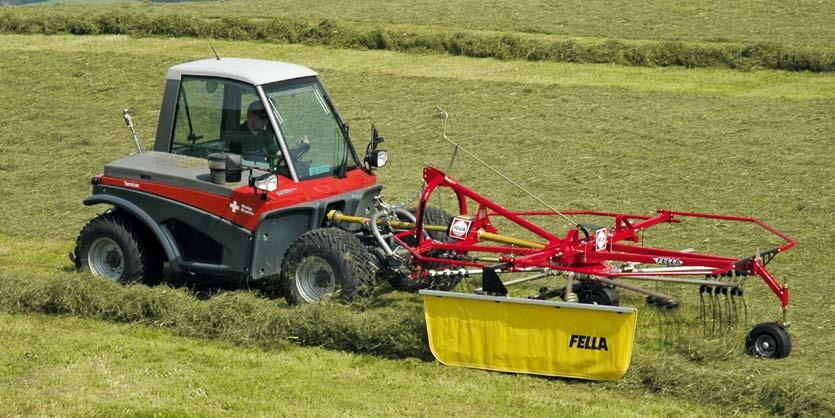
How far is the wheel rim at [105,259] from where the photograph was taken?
36.6 ft

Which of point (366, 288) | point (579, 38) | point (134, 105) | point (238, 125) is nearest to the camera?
point (366, 288)

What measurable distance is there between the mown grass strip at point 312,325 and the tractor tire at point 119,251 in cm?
28

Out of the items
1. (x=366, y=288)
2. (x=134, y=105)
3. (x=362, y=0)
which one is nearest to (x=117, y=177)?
(x=366, y=288)

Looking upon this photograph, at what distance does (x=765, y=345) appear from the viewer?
9.05m

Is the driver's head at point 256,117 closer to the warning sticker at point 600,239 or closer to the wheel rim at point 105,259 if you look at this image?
the wheel rim at point 105,259

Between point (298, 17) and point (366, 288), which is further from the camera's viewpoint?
point (298, 17)

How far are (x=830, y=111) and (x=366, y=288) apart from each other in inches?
390

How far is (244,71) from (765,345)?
506 cm

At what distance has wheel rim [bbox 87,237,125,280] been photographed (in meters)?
11.1

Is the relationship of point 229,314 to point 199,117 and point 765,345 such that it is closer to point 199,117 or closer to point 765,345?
point 199,117

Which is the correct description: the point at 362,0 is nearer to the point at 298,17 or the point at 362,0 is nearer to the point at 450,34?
the point at 298,17

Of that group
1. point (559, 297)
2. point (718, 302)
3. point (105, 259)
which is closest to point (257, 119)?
point (105, 259)

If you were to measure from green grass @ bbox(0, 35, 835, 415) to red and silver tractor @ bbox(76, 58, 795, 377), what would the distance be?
19.9 inches

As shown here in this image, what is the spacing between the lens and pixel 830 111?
17.4 m
